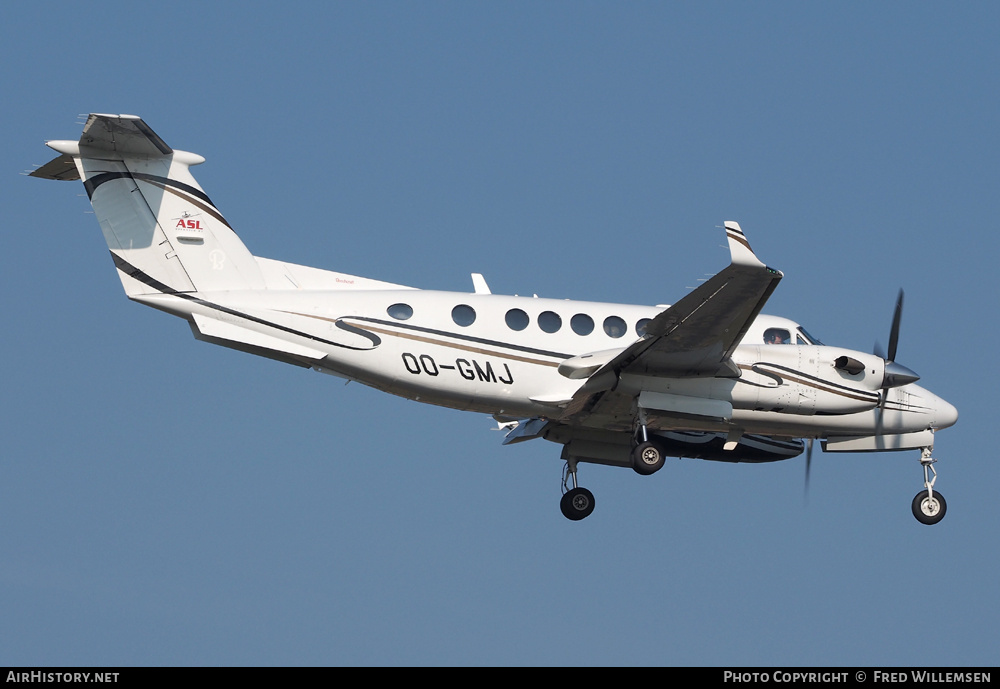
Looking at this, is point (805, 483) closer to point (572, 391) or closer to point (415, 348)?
point (572, 391)

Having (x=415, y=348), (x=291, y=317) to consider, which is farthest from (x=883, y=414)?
(x=291, y=317)

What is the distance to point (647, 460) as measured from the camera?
21.8 metres

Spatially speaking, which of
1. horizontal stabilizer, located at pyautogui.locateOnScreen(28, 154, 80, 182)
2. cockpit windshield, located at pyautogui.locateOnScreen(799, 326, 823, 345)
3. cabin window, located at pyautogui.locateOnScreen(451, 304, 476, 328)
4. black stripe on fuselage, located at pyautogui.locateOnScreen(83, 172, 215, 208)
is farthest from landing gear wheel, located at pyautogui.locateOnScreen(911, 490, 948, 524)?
horizontal stabilizer, located at pyautogui.locateOnScreen(28, 154, 80, 182)

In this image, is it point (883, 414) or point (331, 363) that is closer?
point (331, 363)

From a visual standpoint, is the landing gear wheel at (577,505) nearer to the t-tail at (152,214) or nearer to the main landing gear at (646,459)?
the main landing gear at (646,459)

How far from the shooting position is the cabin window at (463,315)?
2177cm

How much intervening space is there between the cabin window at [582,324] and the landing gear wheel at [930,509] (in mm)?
7490

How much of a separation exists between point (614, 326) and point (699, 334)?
6.72ft

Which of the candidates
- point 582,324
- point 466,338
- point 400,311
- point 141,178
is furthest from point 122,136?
point 582,324

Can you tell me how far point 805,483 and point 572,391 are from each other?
20.7 ft

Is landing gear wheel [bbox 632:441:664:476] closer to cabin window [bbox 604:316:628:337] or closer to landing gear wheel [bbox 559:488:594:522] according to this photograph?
cabin window [bbox 604:316:628:337]

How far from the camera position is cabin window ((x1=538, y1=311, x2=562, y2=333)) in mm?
22078

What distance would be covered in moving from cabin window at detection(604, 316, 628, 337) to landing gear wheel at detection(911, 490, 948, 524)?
691 cm

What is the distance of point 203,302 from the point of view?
68.9 feet
